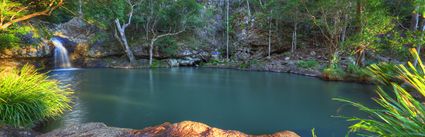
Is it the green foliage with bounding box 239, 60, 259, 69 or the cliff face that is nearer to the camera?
the green foliage with bounding box 239, 60, 259, 69

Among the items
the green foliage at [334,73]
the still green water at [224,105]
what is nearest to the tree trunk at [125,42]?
the still green water at [224,105]

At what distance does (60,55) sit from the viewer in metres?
22.3

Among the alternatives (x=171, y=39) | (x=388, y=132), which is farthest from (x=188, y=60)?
(x=388, y=132)

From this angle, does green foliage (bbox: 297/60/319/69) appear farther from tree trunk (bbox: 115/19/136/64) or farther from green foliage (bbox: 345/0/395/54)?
tree trunk (bbox: 115/19/136/64)

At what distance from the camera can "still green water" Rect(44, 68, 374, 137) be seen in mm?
7621

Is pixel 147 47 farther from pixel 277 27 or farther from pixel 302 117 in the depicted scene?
pixel 302 117

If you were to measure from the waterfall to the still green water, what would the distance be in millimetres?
9450

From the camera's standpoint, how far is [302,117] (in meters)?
8.47

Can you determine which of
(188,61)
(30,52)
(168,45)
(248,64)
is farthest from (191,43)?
(30,52)

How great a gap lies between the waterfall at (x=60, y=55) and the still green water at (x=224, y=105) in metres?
9.45

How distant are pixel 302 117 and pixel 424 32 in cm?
761

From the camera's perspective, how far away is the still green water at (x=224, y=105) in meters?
7.62

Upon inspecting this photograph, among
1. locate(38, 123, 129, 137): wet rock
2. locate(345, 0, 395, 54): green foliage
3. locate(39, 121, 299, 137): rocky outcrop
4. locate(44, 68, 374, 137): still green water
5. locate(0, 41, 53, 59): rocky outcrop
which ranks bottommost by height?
locate(44, 68, 374, 137): still green water

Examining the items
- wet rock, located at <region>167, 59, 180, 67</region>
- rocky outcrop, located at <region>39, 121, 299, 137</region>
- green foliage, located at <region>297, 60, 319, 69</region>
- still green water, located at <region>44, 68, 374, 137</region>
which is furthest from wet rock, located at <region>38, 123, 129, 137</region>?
wet rock, located at <region>167, 59, 180, 67</region>
